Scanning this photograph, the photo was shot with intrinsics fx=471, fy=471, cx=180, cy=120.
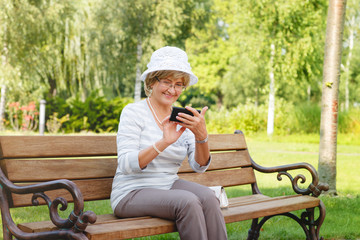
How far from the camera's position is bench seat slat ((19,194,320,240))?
2393mm

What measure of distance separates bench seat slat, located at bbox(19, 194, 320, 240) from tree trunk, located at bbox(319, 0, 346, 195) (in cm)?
272

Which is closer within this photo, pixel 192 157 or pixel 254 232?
pixel 192 157

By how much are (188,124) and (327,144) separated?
3823mm

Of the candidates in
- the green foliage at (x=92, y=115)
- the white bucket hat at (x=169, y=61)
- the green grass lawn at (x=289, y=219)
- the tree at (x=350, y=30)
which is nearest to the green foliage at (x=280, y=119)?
the green foliage at (x=92, y=115)

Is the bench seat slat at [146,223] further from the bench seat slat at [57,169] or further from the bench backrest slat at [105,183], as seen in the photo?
the bench seat slat at [57,169]

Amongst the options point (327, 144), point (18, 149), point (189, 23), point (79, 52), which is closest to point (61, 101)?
point (79, 52)

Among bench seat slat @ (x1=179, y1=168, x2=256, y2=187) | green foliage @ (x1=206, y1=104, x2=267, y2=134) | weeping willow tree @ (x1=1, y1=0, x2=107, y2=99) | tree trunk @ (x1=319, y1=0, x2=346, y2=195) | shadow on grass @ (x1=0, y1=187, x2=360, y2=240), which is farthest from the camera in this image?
green foliage @ (x1=206, y1=104, x2=267, y2=134)

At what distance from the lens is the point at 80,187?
314 centimetres

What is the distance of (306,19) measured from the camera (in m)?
20.1

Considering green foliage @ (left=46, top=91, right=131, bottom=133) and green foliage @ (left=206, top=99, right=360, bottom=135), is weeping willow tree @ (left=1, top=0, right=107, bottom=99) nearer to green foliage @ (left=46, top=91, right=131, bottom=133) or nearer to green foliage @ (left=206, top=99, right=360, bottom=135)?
green foliage @ (left=46, top=91, right=131, bottom=133)

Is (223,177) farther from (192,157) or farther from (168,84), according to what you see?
(168,84)

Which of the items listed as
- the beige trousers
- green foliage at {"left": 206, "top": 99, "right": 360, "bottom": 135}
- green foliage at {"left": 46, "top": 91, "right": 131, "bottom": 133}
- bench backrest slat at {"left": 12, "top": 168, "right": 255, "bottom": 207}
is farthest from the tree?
the beige trousers

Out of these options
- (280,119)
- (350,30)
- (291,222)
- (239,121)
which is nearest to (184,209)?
(291,222)

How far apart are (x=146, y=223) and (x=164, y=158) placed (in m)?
0.48
